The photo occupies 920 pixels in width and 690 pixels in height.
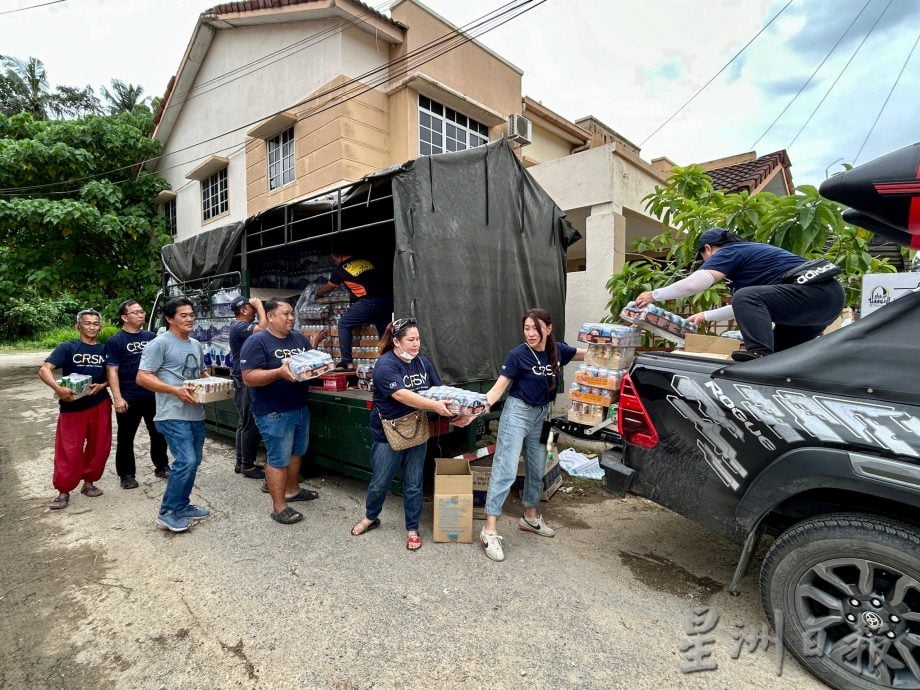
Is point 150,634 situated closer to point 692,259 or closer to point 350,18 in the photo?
point 692,259

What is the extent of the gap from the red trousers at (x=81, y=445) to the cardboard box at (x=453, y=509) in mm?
3322

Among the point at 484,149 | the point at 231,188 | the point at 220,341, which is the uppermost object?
the point at 231,188

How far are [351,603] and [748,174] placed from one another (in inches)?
476

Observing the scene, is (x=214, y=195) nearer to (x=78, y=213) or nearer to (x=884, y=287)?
(x=78, y=213)

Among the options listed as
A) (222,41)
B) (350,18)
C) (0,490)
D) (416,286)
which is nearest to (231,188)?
(222,41)

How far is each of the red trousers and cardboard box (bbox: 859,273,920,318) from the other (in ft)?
22.4

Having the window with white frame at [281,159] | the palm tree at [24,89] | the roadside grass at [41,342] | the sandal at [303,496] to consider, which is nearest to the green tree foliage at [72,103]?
the palm tree at [24,89]

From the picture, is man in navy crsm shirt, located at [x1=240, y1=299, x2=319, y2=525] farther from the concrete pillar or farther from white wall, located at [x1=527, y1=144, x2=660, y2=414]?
white wall, located at [x1=527, y1=144, x2=660, y2=414]

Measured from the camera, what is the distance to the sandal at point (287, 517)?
3.86m

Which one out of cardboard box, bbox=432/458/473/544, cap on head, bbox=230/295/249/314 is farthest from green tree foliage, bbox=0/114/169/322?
cardboard box, bbox=432/458/473/544

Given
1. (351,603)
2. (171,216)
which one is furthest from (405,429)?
(171,216)

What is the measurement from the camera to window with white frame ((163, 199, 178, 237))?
14.8m

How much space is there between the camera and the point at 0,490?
474 centimetres

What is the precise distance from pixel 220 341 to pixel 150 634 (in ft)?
15.1
